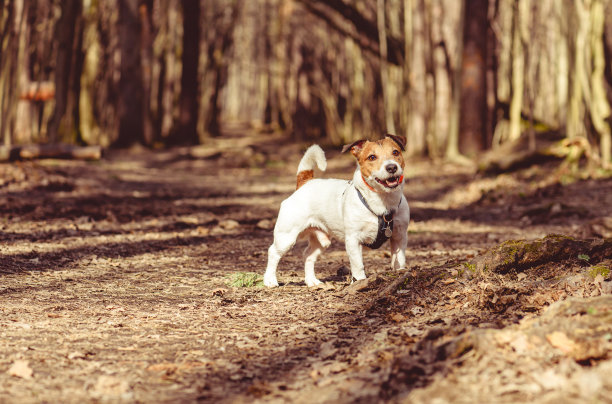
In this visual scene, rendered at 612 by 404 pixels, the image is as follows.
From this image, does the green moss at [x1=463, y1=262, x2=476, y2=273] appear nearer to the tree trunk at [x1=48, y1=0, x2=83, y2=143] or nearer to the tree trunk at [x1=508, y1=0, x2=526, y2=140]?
the tree trunk at [x1=508, y1=0, x2=526, y2=140]

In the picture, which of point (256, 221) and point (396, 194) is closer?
point (396, 194)

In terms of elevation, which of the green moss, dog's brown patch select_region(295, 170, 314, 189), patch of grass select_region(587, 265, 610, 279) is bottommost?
the green moss

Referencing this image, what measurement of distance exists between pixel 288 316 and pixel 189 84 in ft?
76.9

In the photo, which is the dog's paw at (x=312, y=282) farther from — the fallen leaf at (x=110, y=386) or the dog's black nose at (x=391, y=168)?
the fallen leaf at (x=110, y=386)

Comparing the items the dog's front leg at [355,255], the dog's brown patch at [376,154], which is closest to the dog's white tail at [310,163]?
the dog's brown patch at [376,154]

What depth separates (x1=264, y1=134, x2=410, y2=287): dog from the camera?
17.0ft

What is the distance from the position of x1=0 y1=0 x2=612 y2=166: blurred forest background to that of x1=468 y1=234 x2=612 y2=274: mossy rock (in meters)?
8.01

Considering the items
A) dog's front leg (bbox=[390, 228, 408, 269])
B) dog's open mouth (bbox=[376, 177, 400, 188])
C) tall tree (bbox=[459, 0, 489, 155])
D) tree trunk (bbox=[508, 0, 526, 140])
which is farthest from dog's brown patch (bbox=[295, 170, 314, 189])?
tall tree (bbox=[459, 0, 489, 155])

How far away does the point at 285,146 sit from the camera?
2891 cm

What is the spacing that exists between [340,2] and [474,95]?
3793mm

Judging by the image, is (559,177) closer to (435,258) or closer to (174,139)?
(435,258)

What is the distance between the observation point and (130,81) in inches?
899

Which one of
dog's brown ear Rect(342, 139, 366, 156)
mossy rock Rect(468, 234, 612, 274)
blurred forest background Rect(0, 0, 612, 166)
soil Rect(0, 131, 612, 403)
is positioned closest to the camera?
soil Rect(0, 131, 612, 403)

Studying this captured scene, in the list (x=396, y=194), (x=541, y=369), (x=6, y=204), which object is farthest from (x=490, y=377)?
(x=6, y=204)
